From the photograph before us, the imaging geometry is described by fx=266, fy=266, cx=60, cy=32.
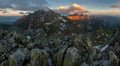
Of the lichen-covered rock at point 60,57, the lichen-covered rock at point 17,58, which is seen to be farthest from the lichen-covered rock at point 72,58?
the lichen-covered rock at point 17,58

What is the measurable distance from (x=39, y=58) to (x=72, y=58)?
1195 centimetres

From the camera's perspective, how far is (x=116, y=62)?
295 feet

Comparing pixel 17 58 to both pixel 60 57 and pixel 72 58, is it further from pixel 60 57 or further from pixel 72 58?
pixel 72 58

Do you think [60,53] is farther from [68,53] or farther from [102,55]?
[102,55]

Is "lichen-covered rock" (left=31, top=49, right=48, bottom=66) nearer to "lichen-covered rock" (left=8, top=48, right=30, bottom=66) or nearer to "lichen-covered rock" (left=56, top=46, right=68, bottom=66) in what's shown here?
"lichen-covered rock" (left=8, top=48, right=30, bottom=66)

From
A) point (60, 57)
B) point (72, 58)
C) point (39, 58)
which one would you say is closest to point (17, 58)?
point (39, 58)

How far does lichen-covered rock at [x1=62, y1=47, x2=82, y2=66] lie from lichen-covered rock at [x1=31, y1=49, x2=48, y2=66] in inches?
285

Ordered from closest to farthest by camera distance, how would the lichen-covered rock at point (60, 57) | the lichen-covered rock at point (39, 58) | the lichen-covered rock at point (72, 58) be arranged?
the lichen-covered rock at point (72, 58) → the lichen-covered rock at point (39, 58) → the lichen-covered rock at point (60, 57)

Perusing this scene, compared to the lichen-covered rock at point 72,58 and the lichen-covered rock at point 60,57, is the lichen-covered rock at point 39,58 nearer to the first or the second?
the lichen-covered rock at point 60,57

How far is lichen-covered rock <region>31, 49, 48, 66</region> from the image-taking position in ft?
307

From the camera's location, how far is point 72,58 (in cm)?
9194

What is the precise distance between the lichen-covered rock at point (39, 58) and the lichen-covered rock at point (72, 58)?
7.24 metres

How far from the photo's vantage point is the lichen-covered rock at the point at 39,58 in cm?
9350

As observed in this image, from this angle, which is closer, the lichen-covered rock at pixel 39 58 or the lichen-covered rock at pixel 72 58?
the lichen-covered rock at pixel 72 58
